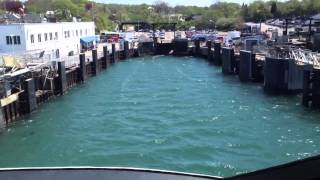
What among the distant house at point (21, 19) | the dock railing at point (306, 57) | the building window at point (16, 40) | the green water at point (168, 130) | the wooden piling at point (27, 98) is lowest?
the green water at point (168, 130)

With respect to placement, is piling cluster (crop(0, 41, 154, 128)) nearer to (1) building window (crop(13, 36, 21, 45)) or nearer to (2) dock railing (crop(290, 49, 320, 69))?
(1) building window (crop(13, 36, 21, 45))

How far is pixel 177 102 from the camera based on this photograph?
34.5 metres

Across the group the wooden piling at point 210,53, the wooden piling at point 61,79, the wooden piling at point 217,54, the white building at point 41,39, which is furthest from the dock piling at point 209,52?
the wooden piling at point 61,79

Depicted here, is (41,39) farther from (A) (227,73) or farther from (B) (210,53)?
(B) (210,53)

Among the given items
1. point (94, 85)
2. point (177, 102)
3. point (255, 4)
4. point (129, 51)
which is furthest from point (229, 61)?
point (255, 4)

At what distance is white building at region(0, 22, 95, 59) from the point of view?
46062 millimetres

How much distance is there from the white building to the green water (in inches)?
333

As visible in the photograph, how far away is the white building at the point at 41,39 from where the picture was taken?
151ft

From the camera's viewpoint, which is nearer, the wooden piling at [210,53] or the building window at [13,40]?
the building window at [13,40]

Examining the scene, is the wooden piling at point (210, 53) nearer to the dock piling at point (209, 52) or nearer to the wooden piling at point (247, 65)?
the dock piling at point (209, 52)

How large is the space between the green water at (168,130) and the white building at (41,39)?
8.45 metres

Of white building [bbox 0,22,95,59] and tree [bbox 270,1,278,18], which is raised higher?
tree [bbox 270,1,278,18]

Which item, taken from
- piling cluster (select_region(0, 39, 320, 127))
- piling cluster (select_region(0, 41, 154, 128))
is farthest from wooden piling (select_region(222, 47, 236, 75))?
piling cluster (select_region(0, 41, 154, 128))

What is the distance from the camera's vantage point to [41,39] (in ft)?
166
